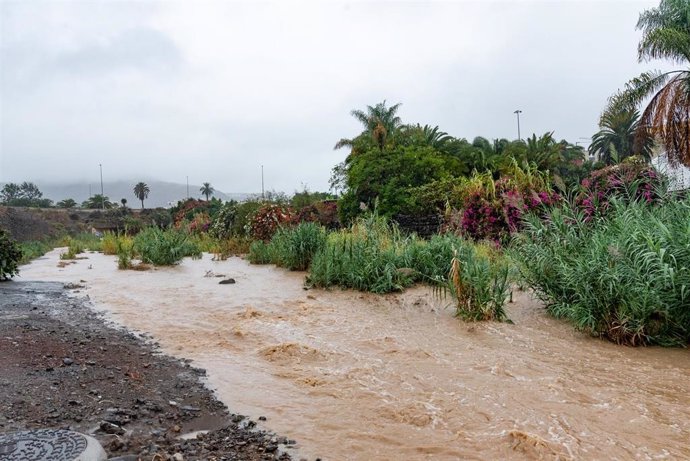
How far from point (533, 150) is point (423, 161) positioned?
8907 mm

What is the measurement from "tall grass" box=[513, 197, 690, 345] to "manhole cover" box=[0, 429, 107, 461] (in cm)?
487

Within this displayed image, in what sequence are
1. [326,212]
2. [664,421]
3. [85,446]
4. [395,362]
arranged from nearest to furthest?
1. [85,446]
2. [664,421]
3. [395,362]
4. [326,212]

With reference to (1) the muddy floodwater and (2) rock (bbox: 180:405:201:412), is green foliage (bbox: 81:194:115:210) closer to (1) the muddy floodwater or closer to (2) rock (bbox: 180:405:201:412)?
(1) the muddy floodwater

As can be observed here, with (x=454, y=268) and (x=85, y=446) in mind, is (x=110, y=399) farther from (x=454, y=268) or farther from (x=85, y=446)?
(x=454, y=268)

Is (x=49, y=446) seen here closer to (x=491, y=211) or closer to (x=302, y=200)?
(x=491, y=211)

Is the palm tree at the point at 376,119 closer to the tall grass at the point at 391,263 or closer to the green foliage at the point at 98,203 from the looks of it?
the tall grass at the point at 391,263

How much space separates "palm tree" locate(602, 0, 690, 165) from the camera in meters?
15.5

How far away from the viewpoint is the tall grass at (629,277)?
5012 mm

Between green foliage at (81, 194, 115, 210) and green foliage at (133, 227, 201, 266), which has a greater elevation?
green foliage at (81, 194, 115, 210)

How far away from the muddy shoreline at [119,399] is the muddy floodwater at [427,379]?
0.80 feet

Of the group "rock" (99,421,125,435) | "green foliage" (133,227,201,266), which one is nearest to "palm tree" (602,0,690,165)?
"green foliage" (133,227,201,266)

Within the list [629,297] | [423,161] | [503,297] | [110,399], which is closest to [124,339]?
[110,399]

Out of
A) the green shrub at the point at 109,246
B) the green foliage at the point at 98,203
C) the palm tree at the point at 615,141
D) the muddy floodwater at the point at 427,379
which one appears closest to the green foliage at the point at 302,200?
the green shrub at the point at 109,246

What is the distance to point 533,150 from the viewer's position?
960 inches
